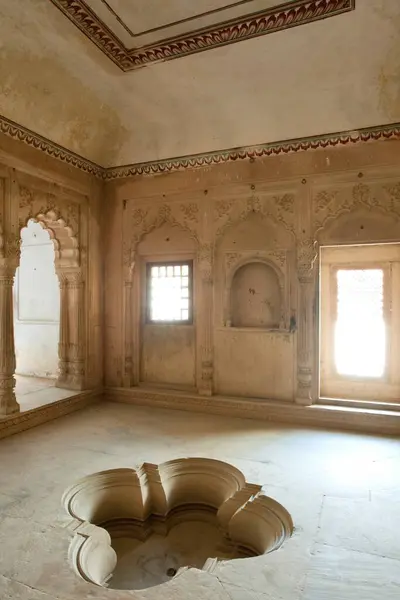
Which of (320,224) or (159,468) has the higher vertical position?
(320,224)

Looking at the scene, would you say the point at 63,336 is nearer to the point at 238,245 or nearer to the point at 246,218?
the point at 238,245

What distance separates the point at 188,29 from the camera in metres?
3.63

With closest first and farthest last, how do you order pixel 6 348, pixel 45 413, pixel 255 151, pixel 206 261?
pixel 6 348 → pixel 45 413 → pixel 255 151 → pixel 206 261

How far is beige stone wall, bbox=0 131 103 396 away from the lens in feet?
16.0

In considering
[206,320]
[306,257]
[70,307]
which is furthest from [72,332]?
[306,257]

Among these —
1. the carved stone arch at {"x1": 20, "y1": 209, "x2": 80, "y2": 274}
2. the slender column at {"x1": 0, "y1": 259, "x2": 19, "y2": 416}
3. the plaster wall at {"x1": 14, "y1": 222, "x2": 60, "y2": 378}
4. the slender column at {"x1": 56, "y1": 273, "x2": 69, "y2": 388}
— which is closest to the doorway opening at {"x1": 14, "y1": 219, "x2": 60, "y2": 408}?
the plaster wall at {"x1": 14, "y1": 222, "x2": 60, "y2": 378}

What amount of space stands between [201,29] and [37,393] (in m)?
4.66

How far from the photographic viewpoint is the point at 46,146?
4789 mm

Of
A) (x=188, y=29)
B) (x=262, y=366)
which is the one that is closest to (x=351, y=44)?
(x=188, y=29)

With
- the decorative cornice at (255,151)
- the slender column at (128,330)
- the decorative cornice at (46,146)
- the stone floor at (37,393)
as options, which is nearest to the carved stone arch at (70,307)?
the stone floor at (37,393)

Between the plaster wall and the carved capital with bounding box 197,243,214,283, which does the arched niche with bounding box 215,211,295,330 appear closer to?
the carved capital with bounding box 197,243,214,283

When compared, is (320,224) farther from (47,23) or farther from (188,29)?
(47,23)

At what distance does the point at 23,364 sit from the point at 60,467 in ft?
13.1

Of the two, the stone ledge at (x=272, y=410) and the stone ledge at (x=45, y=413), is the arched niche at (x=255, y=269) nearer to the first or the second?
the stone ledge at (x=272, y=410)
